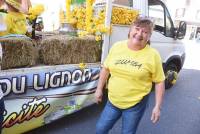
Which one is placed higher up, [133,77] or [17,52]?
[17,52]

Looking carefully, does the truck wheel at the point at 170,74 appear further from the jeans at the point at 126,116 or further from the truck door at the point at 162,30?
the jeans at the point at 126,116

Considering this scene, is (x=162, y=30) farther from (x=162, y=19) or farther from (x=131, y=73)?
(x=131, y=73)

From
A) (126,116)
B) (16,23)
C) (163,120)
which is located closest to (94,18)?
(16,23)

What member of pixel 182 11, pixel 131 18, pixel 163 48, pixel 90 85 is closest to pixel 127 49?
pixel 90 85

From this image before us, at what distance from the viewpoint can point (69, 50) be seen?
3.67 m

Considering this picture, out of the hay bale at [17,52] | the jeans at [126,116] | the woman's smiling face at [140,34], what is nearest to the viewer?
the woman's smiling face at [140,34]

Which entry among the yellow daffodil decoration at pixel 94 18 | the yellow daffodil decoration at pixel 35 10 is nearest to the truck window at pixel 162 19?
the yellow daffodil decoration at pixel 94 18

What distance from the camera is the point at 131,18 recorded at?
4.35 metres

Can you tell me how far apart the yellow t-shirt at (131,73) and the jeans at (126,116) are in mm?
60

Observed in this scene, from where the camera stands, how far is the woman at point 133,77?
7.98 feet

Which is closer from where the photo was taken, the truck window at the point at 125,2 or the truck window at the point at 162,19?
the truck window at the point at 125,2

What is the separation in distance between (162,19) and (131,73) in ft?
11.5

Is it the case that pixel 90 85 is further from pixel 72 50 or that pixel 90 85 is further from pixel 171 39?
pixel 171 39

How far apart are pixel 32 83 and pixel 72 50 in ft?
2.66
